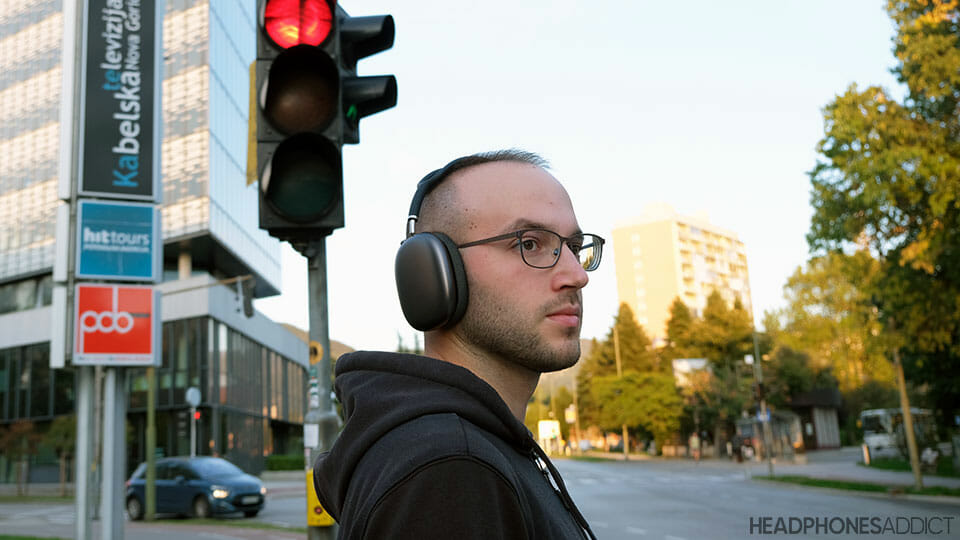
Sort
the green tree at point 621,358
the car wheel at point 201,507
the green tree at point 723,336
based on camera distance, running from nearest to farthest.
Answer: the car wheel at point 201,507
the green tree at point 723,336
the green tree at point 621,358

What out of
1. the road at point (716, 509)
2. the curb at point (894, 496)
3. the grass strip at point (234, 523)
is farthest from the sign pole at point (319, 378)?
the curb at point (894, 496)

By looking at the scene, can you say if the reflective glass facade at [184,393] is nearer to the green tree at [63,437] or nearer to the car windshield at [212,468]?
the green tree at [63,437]

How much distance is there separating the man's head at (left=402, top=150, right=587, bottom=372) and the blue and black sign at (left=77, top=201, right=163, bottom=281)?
31.2ft

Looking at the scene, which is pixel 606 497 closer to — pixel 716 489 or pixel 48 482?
pixel 716 489

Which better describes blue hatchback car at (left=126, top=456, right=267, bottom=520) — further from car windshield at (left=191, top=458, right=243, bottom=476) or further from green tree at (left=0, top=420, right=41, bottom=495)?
green tree at (left=0, top=420, right=41, bottom=495)

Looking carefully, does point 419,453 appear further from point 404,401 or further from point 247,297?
point 247,297

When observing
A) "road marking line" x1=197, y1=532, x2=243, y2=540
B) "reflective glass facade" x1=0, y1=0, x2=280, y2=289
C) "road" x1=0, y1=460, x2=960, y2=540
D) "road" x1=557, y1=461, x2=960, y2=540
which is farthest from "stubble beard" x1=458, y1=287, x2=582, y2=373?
"reflective glass facade" x1=0, y1=0, x2=280, y2=289

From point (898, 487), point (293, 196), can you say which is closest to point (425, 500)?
point (293, 196)

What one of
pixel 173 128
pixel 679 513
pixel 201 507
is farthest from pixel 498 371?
pixel 173 128

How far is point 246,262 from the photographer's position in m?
44.3

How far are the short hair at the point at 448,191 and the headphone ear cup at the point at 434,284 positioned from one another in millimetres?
44

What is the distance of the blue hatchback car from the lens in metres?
18.5

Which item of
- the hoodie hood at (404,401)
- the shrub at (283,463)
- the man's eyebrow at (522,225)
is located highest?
the man's eyebrow at (522,225)

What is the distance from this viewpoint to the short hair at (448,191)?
1722mm
